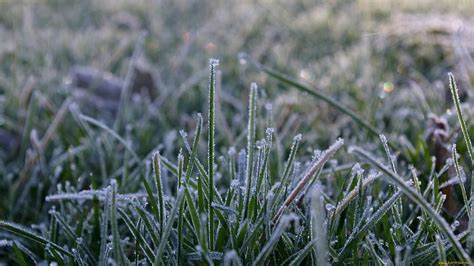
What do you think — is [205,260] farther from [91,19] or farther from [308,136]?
[91,19]

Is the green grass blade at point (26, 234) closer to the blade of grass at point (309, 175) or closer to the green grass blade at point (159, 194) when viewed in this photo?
the green grass blade at point (159, 194)

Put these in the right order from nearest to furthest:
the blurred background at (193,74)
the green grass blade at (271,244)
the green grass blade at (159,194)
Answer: the green grass blade at (271,244) → the green grass blade at (159,194) → the blurred background at (193,74)

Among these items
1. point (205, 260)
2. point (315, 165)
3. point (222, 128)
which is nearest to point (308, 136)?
point (222, 128)

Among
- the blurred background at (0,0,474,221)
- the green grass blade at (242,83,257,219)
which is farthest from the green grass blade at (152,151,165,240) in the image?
the blurred background at (0,0,474,221)

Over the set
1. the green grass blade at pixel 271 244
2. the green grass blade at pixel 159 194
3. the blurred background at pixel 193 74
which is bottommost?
the green grass blade at pixel 271 244

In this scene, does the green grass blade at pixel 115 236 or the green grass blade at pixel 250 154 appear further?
the green grass blade at pixel 250 154

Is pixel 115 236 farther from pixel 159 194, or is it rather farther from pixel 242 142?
pixel 242 142

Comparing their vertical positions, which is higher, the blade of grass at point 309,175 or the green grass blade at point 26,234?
the blade of grass at point 309,175

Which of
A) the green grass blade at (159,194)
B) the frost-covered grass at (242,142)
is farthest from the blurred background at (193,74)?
the green grass blade at (159,194)
